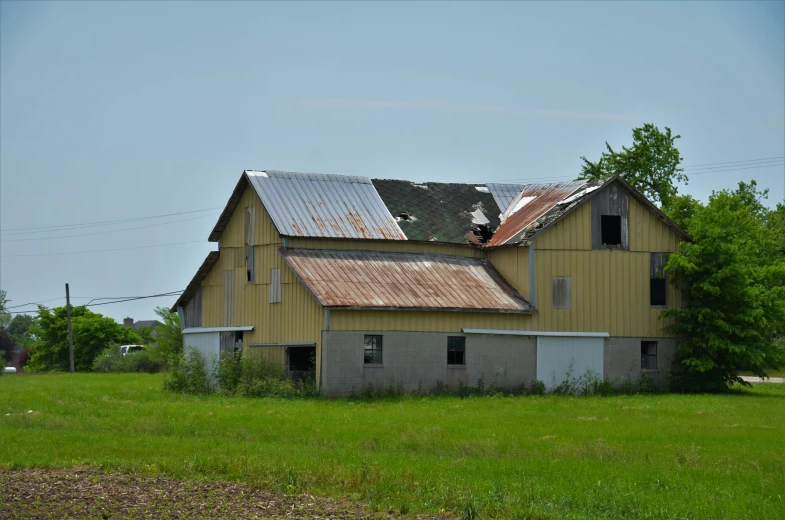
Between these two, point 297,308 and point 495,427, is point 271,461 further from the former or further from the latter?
point 297,308

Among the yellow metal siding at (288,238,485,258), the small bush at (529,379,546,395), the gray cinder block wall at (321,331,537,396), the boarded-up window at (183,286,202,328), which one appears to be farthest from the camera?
the boarded-up window at (183,286,202,328)

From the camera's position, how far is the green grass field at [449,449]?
1716 cm

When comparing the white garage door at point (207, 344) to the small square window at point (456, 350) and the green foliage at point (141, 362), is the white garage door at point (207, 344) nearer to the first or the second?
the small square window at point (456, 350)

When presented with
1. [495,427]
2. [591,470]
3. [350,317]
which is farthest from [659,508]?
[350,317]

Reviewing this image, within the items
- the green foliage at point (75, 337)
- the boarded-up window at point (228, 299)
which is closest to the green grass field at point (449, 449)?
the boarded-up window at point (228, 299)

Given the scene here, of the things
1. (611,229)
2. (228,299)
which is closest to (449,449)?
(228,299)

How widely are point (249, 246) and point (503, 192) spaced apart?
12696 millimetres

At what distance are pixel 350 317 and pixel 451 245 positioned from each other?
8.09 m

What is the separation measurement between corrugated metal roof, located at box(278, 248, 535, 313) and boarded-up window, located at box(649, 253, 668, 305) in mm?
5727

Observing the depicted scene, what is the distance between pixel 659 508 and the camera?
53.5ft

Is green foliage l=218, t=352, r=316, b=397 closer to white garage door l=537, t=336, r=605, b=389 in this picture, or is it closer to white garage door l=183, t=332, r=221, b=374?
white garage door l=183, t=332, r=221, b=374

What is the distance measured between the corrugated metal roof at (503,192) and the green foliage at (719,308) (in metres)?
8.26

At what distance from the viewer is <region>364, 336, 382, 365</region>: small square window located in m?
36.9

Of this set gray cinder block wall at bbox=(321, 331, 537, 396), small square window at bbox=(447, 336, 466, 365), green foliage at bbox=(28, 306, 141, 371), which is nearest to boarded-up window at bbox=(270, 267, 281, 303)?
gray cinder block wall at bbox=(321, 331, 537, 396)
